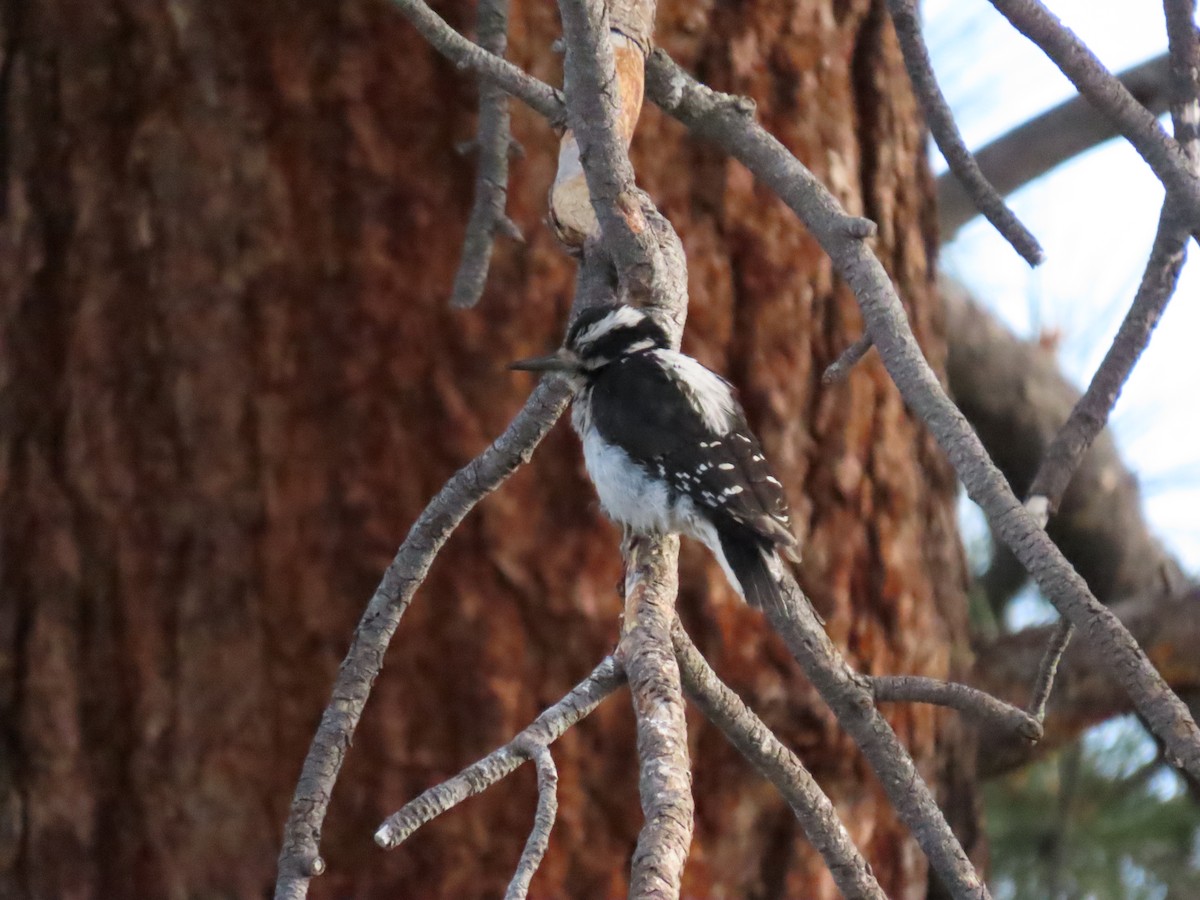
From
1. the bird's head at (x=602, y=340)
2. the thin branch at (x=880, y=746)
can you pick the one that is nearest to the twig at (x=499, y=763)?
the thin branch at (x=880, y=746)

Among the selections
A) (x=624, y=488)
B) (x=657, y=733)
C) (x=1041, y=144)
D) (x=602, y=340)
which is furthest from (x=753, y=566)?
(x=1041, y=144)

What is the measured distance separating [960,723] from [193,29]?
1.90 m

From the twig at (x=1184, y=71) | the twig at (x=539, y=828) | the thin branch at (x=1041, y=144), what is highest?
the thin branch at (x=1041, y=144)

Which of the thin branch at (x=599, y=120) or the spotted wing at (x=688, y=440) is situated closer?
the thin branch at (x=599, y=120)

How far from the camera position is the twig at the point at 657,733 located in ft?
3.29

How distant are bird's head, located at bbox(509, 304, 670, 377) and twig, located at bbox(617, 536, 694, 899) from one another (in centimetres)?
45

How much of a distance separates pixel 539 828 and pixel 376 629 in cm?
38

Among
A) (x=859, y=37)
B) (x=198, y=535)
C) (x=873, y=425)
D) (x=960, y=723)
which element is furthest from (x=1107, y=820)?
(x=198, y=535)

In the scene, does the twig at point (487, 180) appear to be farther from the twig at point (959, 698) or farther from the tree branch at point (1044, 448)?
the tree branch at point (1044, 448)

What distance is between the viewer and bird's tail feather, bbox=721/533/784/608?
177 centimetres

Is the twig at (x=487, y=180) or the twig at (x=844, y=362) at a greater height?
the twig at (x=487, y=180)

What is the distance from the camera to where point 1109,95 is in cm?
157

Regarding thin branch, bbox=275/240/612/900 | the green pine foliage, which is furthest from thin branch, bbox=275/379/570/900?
the green pine foliage

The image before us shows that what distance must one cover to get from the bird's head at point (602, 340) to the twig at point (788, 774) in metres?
0.53
